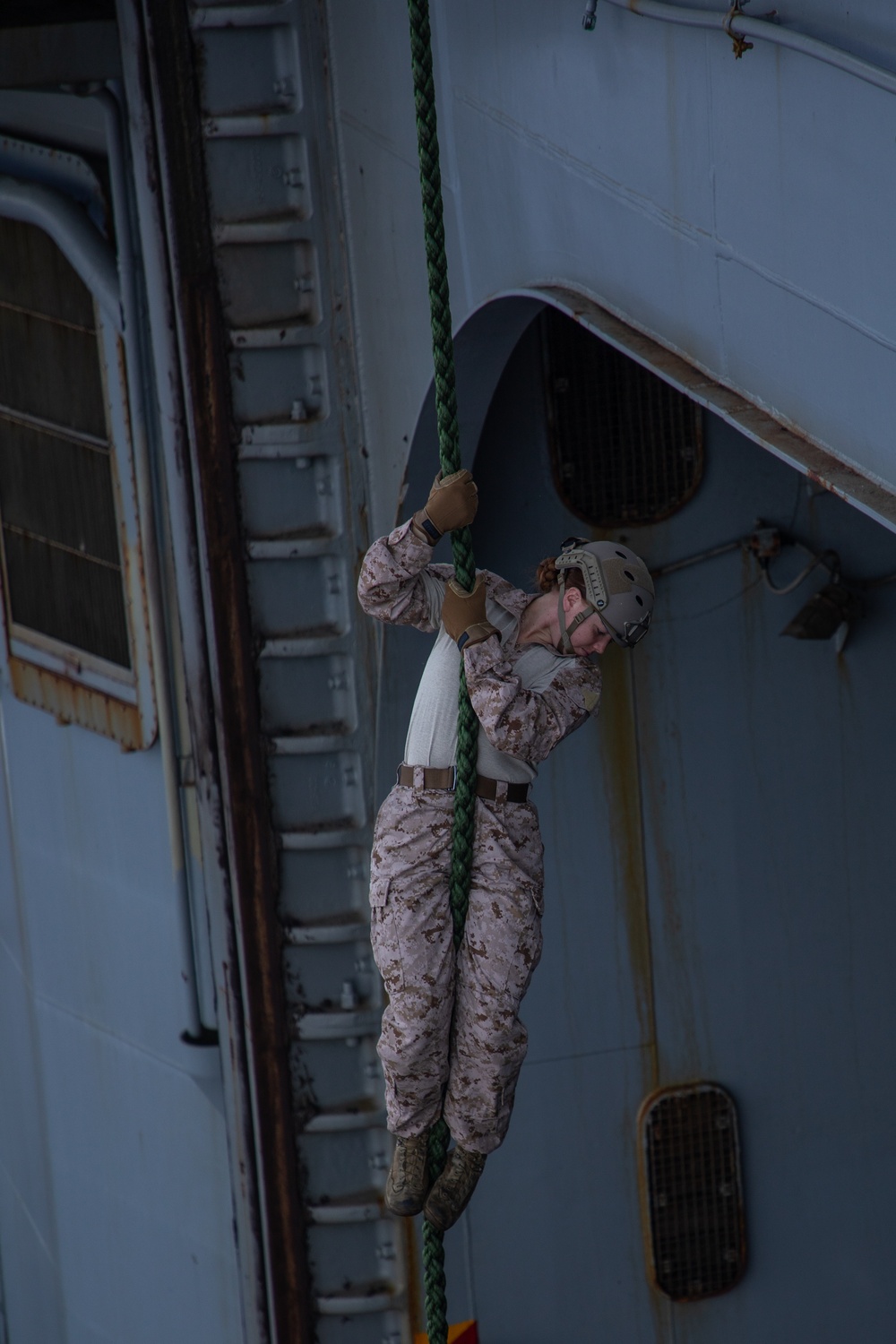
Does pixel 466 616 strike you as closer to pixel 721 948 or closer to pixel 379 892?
pixel 379 892

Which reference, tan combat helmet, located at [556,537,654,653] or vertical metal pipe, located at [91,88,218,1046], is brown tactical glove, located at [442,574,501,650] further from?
vertical metal pipe, located at [91,88,218,1046]

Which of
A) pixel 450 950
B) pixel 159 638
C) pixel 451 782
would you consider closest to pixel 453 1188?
pixel 450 950

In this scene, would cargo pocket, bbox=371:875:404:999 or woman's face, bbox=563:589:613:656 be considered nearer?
woman's face, bbox=563:589:613:656

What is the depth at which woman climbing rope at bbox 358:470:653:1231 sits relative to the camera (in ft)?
11.4

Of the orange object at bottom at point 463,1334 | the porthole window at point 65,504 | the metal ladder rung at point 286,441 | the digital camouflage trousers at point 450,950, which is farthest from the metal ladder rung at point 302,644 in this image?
the orange object at bottom at point 463,1334

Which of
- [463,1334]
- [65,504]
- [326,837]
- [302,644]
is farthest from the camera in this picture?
[65,504]

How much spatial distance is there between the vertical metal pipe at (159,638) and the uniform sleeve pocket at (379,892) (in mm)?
2593

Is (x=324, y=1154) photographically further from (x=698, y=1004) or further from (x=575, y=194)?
(x=575, y=194)

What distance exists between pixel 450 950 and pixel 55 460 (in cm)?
395

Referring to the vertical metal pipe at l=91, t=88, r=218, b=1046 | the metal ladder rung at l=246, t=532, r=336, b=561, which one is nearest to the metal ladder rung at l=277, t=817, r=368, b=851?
the vertical metal pipe at l=91, t=88, r=218, b=1046

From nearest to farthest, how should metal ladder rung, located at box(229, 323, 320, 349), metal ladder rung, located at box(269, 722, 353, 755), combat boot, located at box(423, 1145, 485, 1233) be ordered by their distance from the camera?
combat boot, located at box(423, 1145, 485, 1233), metal ladder rung, located at box(229, 323, 320, 349), metal ladder rung, located at box(269, 722, 353, 755)

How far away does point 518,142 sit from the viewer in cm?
402

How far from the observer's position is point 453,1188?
3.82 m

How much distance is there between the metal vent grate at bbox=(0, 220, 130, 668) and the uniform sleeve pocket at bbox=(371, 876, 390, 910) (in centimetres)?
312
